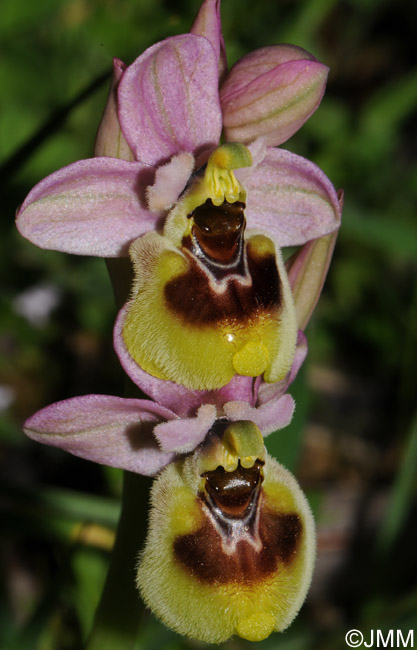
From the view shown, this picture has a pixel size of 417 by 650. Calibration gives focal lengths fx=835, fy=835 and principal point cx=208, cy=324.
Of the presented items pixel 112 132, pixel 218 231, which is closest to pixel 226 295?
pixel 218 231

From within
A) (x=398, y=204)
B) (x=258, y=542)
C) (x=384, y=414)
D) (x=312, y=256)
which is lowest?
(x=384, y=414)

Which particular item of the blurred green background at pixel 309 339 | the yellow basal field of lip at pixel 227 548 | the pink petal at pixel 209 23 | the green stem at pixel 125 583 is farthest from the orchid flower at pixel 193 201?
the blurred green background at pixel 309 339

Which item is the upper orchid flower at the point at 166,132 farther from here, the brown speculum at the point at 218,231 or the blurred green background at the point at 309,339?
the blurred green background at the point at 309,339

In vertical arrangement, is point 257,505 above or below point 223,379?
below

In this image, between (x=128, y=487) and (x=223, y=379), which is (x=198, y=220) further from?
(x=128, y=487)

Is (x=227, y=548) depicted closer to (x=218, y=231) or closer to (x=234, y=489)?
(x=234, y=489)

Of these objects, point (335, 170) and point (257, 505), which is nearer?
point (257, 505)

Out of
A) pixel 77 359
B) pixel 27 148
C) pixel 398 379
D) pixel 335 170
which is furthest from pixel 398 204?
pixel 27 148
